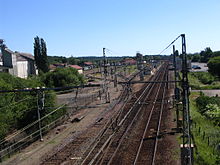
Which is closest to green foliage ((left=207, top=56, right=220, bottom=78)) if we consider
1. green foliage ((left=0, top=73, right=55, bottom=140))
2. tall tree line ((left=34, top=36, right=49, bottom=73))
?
tall tree line ((left=34, top=36, right=49, bottom=73))

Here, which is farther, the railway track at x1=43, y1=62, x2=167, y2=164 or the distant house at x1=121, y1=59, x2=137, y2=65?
the distant house at x1=121, y1=59, x2=137, y2=65

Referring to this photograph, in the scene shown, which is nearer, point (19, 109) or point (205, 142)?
point (205, 142)

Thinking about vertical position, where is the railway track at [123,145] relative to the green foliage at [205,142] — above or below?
below

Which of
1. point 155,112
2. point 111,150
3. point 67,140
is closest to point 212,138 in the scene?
point 111,150

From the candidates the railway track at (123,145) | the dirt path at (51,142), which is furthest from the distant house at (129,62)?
the railway track at (123,145)

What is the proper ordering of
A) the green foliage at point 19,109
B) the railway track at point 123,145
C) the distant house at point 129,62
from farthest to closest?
1. the distant house at point 129,62
2. the green foliage at point 19,109
3. the railway track at point 123,145

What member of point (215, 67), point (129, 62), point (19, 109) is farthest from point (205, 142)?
point (129, 62)

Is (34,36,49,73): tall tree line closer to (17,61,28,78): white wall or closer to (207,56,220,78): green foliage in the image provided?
(17,61,28,78): white wall

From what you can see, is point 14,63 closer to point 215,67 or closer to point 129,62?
point 129,62

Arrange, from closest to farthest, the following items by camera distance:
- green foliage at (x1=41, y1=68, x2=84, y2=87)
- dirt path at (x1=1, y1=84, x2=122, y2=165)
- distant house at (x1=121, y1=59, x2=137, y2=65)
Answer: dirt path at (x1=1, y1=84, x2=122, y2=165)
green foliage at (x1=41, y1=68, x2=84, y2=87)
distant house at (x1=121, y1=59, x2=137, y2=65)

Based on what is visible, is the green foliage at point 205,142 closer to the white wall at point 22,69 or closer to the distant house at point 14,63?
the distant house at point 14,63

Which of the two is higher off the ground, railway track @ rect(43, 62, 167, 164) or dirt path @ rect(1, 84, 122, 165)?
railway track @ rect(43, 62, 167, 164)

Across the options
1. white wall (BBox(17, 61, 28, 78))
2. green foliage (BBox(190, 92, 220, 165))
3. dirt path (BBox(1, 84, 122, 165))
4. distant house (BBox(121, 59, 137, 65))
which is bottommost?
dirt path (BBox(1, 84, 122, 165))

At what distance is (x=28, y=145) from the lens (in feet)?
55.0
